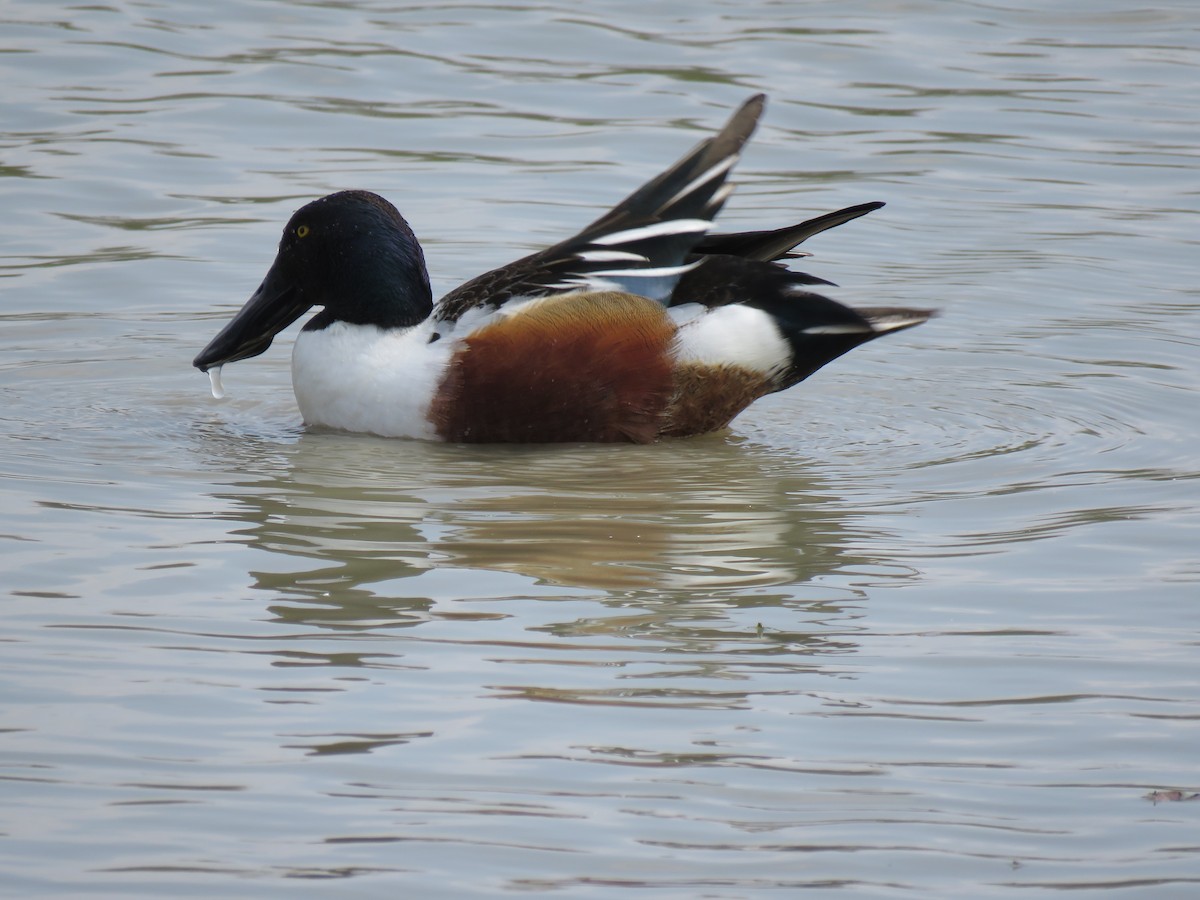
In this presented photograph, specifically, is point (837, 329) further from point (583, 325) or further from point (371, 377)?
point (371, 377)

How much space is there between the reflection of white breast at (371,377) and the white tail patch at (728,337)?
0.83 m

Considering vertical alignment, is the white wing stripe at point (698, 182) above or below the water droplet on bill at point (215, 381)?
above

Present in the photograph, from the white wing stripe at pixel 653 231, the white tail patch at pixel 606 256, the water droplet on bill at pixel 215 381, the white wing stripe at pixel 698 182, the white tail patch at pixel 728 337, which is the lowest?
the water droplet on bill at pixel 215 381

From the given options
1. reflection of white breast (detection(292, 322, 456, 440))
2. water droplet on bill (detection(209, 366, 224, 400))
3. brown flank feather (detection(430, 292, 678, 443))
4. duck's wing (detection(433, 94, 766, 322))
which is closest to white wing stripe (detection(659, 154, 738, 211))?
duck's wing (detection(433, 94, 766, 322))

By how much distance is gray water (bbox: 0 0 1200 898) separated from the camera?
3.46m

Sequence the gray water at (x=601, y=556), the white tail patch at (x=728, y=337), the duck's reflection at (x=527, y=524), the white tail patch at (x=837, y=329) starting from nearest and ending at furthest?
the gray water at (x=601, y=556) → the duck's reflection at (x=527, y=524) → the white tail patch at (x=728, y=337) → the white tail patch at (x=837, y=329)

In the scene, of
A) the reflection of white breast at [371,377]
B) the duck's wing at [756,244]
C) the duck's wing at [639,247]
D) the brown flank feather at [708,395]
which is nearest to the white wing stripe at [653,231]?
the duck's wing at [639,247]

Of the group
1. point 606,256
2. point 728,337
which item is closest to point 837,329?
point 728,337

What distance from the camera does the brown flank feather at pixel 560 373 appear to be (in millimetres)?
6348

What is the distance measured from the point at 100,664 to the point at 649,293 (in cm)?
289

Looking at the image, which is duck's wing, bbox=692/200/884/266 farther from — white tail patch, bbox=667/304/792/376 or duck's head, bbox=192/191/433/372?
duck's head, bbox=192/191/433/372

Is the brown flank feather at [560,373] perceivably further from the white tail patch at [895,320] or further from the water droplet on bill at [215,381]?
the water droplet on bill at [215,381]

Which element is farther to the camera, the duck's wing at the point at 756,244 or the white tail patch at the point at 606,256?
the duck's wing at the point at 756,244

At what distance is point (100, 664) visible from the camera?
4176mm
